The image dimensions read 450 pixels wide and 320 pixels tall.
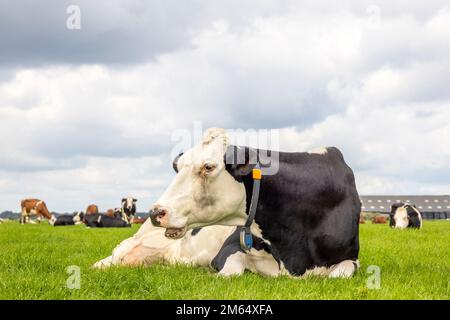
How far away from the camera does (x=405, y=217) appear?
2891 cm

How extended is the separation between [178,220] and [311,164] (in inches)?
86.6

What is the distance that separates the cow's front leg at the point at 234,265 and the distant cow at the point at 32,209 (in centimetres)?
4432

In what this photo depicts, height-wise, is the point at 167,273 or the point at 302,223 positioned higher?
the point at 302,223

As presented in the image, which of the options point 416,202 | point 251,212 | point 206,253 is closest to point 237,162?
Result: point 251,212

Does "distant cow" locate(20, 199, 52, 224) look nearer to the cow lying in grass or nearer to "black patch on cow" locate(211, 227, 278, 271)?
the cow lying in grass

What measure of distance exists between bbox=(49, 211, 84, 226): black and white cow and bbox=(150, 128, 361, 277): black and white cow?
38669 mm

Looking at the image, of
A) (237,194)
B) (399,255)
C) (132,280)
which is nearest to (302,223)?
(237,194)

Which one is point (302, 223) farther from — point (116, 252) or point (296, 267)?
point (116, 252)

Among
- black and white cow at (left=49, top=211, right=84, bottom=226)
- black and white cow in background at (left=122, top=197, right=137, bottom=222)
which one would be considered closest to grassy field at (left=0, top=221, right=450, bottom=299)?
black and white cow in background at (left=122, top=197, right=137, bottom=222)

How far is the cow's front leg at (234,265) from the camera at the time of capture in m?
7.55

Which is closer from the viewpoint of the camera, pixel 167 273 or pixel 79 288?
pixel 79 288

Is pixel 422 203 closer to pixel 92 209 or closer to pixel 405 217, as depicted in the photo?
pixel 92 209

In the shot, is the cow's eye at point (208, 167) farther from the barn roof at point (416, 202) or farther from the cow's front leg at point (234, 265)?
the barn roof at point (416, 202)
